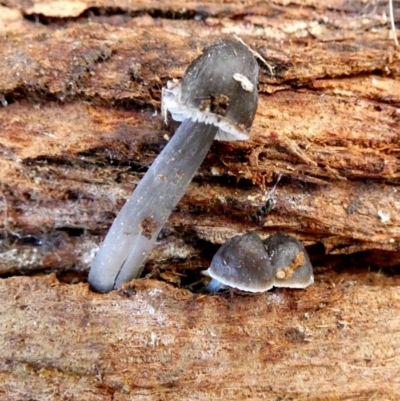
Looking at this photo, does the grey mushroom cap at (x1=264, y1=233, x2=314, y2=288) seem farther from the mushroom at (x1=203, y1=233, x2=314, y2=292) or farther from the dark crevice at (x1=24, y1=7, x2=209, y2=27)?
the dark crevice at (x1=24, y1=7, x2=209, y2=27)

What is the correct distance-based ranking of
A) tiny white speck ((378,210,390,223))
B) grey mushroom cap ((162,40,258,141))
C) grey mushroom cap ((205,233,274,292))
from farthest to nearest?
tiny white speck ((378,210,390,223))
grey mushroom cap ((205,233,274,292))
grey mushroom cap ((162,40,258,141))

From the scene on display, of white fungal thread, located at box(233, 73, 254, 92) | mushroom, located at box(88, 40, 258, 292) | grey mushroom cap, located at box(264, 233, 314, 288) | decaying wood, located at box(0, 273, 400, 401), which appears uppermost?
white fungal thread, located at box(233, 73, 254, 92)

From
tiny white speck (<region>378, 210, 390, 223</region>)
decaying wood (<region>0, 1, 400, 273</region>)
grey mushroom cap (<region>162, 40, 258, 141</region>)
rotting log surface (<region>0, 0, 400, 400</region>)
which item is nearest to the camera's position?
grey mushroom cap (<region>162, 40, 258, 141</region>)

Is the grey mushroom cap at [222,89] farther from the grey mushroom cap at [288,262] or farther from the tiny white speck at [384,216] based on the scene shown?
the tiny white speck at [384,216]

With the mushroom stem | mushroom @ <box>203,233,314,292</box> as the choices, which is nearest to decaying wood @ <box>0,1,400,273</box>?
the mushroom stem

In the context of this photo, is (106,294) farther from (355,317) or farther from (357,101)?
(357,101)

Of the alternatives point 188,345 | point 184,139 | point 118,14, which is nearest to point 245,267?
point 188,345

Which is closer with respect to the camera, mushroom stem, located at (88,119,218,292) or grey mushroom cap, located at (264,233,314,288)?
mushroom stem, located at (88,119,218,292)
